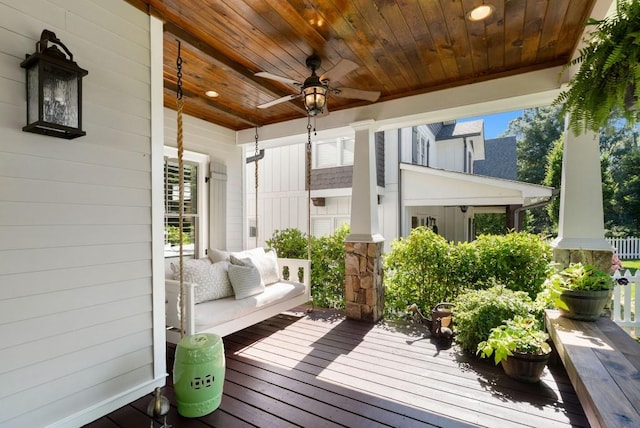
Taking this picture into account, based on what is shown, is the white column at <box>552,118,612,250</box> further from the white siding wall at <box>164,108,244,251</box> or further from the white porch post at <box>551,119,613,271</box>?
the white siding wall at <box>164,108,244,251</box>

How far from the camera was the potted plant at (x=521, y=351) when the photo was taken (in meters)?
2.59

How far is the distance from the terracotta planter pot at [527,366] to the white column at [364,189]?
209 centimetres

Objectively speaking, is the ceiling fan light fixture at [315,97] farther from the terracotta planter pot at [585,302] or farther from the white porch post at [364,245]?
the terracotta planter pot at [585,302]

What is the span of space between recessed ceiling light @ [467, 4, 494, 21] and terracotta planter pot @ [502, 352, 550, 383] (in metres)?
2.77

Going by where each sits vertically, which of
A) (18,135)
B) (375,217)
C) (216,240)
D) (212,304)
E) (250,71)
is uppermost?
(250,71)

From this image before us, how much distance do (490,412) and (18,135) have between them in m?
3.55

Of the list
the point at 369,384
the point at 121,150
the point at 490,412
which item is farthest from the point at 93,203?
the point at 490,412

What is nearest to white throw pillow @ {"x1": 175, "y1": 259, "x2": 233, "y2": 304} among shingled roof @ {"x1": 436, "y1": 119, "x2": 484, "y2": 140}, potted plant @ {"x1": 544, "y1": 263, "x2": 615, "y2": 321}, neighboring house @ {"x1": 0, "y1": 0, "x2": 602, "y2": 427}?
neighboring house @ {"x1": 0, "y1": 0, "x2": 602, "y2": 427}

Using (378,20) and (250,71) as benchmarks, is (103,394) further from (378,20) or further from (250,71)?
(378,20)

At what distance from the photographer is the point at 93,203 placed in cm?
217

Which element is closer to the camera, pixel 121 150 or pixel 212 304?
pixel 121 150

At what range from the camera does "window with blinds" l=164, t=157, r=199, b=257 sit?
4.43 meters

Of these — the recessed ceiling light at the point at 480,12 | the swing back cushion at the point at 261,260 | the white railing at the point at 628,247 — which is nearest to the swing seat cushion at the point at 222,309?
the swing back cushion at the point at 261,260

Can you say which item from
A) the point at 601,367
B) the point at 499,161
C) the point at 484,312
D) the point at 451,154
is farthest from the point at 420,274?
the point at 499,161
